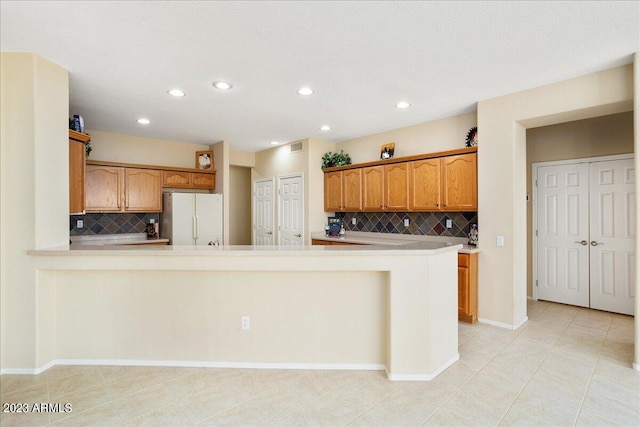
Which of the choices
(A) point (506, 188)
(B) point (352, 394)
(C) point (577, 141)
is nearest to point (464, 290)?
(A) point (506, 188)

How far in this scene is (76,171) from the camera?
348cm

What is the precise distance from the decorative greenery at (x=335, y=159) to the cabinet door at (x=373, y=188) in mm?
569

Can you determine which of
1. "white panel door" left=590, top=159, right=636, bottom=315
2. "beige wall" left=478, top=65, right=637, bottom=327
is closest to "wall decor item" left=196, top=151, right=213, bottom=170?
"beige wall" left=478, top=65, right=637, bottom=327

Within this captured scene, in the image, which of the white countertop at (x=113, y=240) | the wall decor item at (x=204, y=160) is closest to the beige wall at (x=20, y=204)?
the white countertop at (x=113, y=240)

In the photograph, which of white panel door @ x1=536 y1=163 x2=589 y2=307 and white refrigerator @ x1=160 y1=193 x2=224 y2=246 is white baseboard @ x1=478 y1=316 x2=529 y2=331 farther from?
white refrigerator @ x1=160 y1=193 x2=224 y2=246

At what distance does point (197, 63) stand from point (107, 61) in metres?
0.76

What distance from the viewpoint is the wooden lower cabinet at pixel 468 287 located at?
393 cm

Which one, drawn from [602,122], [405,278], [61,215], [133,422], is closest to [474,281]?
[405,278]

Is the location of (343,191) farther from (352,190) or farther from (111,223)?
(111,223)

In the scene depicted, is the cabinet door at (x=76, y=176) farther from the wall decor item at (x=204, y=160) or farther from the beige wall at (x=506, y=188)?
the beige wall at (x=506, y=188)

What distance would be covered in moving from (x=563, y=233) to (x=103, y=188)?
6.81 m

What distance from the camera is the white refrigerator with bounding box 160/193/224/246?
5445mm

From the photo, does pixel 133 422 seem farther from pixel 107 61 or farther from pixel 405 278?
pixel 107 61

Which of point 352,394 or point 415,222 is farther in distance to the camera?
point 415,222
